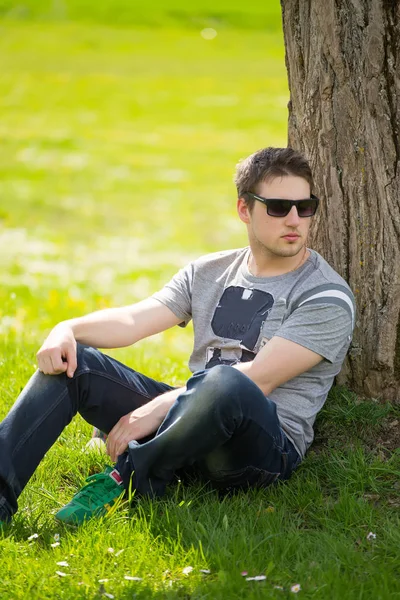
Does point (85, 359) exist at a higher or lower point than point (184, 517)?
higher

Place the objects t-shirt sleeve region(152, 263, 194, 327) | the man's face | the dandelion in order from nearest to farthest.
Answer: the man's face
t-shirt sleeve region(152, 263, 194, 327)
the dandelion

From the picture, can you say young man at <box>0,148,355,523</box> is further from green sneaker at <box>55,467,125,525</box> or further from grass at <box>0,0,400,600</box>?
grass at <box>0,0,400,600</box>

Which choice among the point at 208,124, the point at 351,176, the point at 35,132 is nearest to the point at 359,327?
the point at 351,176

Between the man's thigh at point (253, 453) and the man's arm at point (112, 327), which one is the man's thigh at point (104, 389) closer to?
the man's arm at point (112, 327)

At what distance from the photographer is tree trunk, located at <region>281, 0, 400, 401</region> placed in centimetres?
408

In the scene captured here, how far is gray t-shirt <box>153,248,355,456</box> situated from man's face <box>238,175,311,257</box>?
0.45 ft

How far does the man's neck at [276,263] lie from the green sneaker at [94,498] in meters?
1.12

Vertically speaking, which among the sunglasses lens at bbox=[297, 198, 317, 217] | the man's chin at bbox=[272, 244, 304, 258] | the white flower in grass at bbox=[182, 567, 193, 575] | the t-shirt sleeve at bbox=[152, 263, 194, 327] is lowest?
the white flower in grass at bbox=[182, 567, 193, 575]

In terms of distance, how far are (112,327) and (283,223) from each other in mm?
928

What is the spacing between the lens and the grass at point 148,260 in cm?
318

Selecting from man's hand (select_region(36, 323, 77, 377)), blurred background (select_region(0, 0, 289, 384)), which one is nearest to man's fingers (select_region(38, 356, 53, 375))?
man's hand (select_region(36, 323, 77, 377))

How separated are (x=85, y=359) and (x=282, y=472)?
98 cm

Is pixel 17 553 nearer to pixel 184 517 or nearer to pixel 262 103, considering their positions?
pixel 184 517

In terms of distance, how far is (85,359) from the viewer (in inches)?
150
